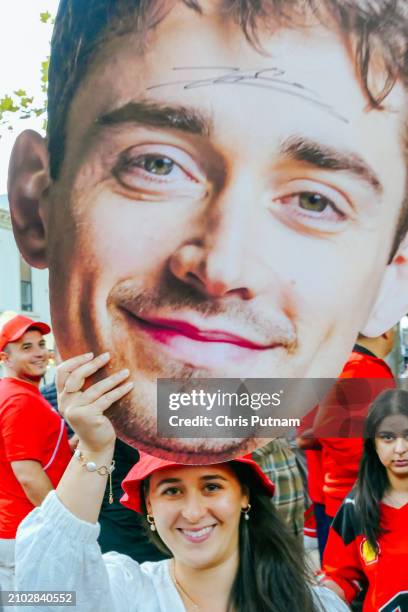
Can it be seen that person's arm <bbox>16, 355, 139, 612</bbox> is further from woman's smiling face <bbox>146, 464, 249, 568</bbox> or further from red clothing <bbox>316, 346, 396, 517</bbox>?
red clothing <bbox>316, 346, 396, 517</bbox>

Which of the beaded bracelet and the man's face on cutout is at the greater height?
the man's face on cutout

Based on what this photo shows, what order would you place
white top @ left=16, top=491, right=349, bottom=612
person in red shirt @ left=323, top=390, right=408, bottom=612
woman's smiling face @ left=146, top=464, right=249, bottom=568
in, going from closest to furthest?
white top @ left=16, top=491, right=349, bottom=612 → woman's smiling face @ left=146, top=464, right=249, bottom=568 → person in red shirt @ left=323, top=390, right=408, bottom=612

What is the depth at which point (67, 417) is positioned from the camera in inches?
54.2

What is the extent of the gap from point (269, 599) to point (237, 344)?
0.46m

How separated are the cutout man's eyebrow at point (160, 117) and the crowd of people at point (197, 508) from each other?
426 mm

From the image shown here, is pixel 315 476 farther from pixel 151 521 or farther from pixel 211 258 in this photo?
pixel 211 258

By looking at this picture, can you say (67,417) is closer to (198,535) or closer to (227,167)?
(198,535)

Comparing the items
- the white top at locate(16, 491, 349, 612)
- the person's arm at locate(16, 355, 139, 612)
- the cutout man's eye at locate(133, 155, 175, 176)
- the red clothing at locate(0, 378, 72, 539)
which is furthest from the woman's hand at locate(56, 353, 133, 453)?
the cutout man's eye at locate(133, 155, 175, 176)

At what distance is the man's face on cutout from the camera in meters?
1.35

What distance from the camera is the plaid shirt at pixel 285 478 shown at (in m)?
1.47

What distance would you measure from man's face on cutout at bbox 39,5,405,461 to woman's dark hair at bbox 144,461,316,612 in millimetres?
128

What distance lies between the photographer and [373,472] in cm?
151

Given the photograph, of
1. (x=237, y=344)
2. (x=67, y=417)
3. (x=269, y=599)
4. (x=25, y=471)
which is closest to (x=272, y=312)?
(x=237, y=344)
